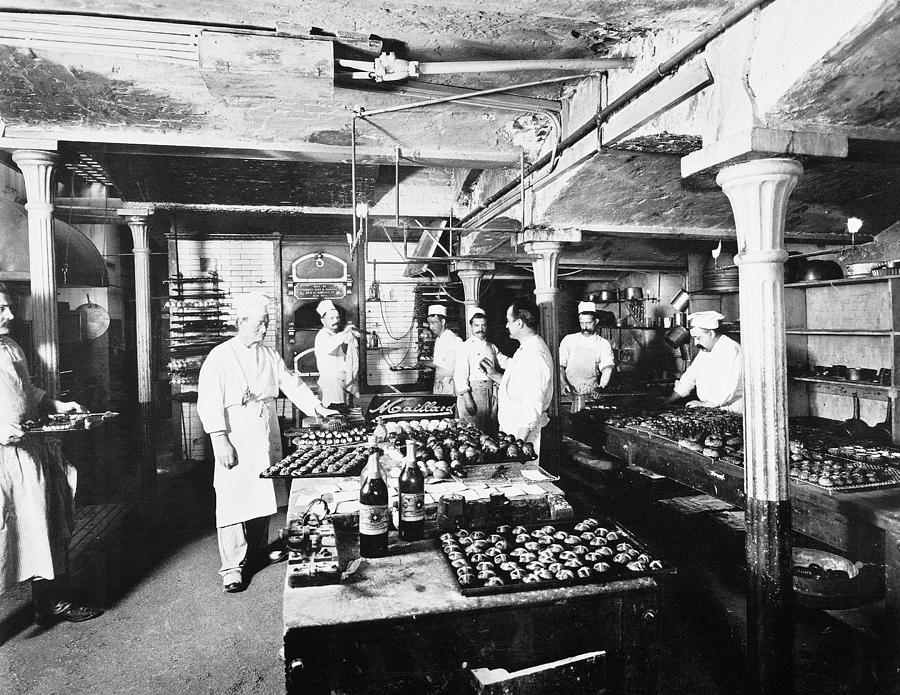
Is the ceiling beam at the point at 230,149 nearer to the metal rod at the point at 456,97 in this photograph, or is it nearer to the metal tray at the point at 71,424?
the metal rod at the point at 456,97

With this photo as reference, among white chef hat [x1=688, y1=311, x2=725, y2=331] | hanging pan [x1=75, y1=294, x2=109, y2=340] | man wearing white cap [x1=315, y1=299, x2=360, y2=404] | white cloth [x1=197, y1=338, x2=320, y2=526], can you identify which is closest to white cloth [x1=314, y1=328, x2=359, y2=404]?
man wearing white cap [x1=315, y1=299, x2=360, y2=404]

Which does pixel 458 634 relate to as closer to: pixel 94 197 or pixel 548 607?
pixel 548 607

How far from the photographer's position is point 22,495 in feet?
13.3

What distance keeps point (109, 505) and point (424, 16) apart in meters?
6.75

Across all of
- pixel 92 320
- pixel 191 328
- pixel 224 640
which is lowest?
pixel 224 640

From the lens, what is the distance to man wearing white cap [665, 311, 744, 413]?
6.69 meters

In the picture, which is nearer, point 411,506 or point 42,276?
point 411,506

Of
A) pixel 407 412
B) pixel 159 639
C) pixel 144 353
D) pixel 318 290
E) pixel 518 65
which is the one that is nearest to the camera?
pixel 518 65

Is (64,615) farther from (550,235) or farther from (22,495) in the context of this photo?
(550,235)

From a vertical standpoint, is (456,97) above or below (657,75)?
above

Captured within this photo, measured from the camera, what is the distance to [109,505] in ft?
23.5

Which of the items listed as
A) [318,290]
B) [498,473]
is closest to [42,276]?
[498,473]

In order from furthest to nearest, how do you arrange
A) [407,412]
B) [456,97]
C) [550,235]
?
[550,235], [407,412], [456,97]

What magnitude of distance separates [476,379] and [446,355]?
4.73 feet
